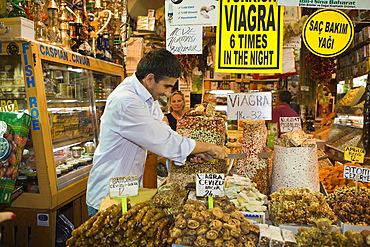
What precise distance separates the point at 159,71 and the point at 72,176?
5.71 ft

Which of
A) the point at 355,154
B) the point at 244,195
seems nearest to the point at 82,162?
the point at 244,195

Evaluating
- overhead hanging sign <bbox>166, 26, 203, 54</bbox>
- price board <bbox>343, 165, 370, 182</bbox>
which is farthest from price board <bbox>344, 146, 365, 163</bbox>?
overhead hanging sign <bbox>166, 26, 203, 54</bbox>

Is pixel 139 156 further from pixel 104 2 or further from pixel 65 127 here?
pixel 104 2

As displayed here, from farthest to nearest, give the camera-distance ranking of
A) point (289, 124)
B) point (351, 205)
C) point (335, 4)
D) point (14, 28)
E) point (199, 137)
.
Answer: point (289, 124), point (14, 28), point (335, 4), point (199, 137), point (351, 205)

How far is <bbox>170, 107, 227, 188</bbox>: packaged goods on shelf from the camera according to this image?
211 centimetres

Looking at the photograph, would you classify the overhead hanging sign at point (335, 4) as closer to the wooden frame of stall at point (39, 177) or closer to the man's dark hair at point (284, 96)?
the wooden frame of stall at point (39, 177)

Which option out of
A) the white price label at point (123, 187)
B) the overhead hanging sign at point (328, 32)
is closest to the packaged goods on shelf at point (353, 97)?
the overhead hanging sign at point (328, 32)

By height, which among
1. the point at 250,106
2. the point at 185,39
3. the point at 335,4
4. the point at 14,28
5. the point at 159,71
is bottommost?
the point at 250,106

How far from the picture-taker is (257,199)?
1763 mm

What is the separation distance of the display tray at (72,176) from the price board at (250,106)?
168 cm

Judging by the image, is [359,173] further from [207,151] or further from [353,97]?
[353,97]

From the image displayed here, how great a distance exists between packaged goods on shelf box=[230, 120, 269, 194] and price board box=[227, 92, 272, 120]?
119 mm

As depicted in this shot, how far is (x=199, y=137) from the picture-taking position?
6.98 ft

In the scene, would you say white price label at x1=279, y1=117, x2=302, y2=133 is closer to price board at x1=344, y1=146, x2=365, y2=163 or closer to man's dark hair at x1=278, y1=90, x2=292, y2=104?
price board at x1=344, y1=146, x2=365, y2=163
